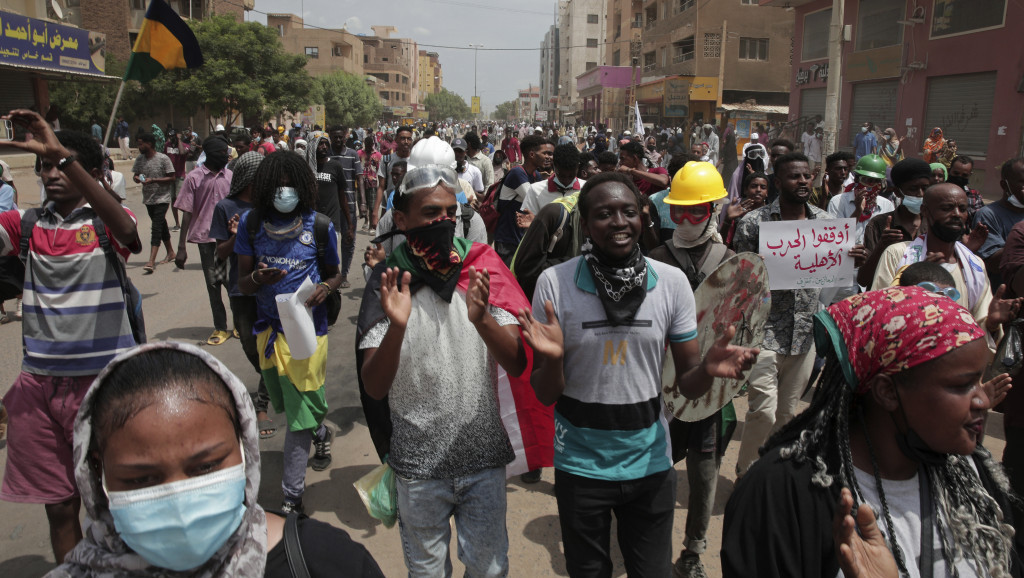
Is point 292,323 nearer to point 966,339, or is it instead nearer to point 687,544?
point 687,544

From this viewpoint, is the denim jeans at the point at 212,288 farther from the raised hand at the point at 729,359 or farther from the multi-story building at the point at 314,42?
the multi-story building at the point at 314,42

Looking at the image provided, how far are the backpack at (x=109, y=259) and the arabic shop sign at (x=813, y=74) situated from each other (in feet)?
95.3

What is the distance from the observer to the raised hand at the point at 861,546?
150 cm

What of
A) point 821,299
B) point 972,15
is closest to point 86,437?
point 821,299

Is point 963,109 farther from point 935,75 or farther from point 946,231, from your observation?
point 946,231

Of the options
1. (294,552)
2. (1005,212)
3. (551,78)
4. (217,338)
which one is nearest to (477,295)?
(294,552)

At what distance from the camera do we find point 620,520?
2611 mm

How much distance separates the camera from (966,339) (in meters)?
1.58

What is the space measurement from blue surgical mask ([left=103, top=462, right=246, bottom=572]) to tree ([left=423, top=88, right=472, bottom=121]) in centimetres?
13689

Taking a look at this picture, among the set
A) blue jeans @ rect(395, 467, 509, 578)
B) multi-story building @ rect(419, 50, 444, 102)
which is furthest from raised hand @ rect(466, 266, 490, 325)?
multi-story building @ rect(419, 50, 444, 102)

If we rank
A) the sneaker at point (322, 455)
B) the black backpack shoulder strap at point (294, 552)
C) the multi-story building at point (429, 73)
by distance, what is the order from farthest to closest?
the multi-story building at point (429, 73), the sneaker at point (322, 455), the black backpack shoulder strap at point (294, 552)

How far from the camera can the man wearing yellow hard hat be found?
336 cm

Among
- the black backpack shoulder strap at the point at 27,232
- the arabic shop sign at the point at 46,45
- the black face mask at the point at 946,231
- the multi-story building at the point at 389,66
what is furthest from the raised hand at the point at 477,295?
the multi-story building at the point at 389,66

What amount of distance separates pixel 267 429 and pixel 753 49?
4358 centimetres
